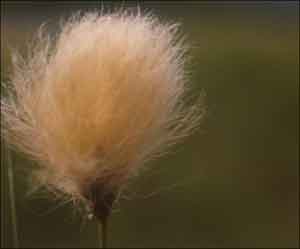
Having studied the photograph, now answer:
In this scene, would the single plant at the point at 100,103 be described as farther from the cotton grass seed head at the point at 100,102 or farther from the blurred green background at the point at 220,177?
the blurred green background at the point at 220,177

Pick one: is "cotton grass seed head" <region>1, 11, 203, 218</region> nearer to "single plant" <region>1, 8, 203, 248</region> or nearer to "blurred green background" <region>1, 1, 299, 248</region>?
"single plant" <region>1, 8, 203, 248</region>

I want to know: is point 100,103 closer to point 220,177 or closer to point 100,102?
point 100,102

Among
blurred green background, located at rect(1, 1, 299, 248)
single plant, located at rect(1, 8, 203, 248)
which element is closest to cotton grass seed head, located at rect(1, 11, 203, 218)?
single plant, located at rect(1, 8, 203, 248)

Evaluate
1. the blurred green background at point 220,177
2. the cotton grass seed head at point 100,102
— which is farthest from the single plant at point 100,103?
the blurred green background at point 220,177

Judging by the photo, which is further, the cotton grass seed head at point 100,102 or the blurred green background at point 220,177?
the blurred green background at point 220,177

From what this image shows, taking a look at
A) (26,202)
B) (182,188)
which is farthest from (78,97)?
(182,188)

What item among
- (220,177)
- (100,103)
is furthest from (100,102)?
(220,177)
